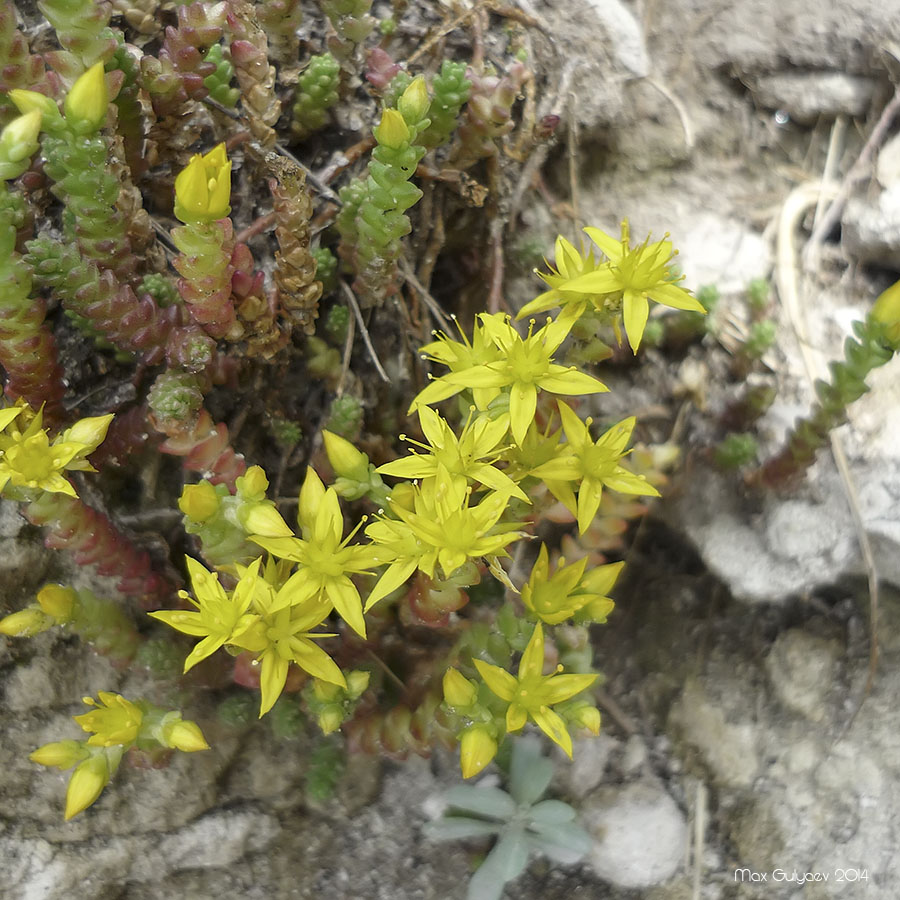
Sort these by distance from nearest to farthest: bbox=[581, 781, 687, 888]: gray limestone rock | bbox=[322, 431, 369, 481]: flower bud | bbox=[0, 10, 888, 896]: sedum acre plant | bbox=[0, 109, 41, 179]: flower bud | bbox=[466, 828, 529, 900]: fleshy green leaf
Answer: bbox=[0, 109, 41, 179]: flower bud < bbox=[0, 10, 888, 896]: sedum acre plant < bbox=[322, 431, 369, 481]: flower bud < bbox=[466, 828, 529, 900]: fleshy green leaf < bbox=[581, 781, 687, 888]: gray limestone rock

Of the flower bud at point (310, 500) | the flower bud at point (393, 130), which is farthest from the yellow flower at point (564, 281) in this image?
the flower bud at point (310, 500)

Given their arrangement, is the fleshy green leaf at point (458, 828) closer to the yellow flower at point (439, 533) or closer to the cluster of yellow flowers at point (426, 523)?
the cluster of yellow flowers at point (426, 523)

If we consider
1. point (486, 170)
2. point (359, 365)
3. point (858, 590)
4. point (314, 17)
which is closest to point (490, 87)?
point (486, 170)

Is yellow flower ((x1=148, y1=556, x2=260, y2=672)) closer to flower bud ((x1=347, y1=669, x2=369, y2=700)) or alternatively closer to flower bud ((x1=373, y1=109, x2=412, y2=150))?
flower bud ((x1=347, y1=669, x2=369, y2=700))

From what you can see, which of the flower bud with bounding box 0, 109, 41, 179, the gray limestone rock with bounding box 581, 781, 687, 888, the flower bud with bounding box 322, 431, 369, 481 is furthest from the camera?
the gray limestone rock with bounding box 581, 781, 687, 888

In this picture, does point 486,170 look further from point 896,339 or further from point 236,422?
point 896,339

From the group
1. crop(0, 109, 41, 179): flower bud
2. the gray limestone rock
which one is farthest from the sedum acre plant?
the gray limestone rock

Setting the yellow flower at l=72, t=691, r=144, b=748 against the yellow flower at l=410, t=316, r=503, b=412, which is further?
the yellow flower at l=410, t=316, r=503, b=412
